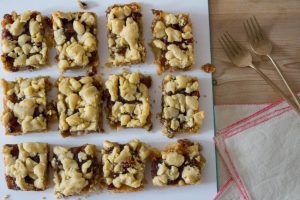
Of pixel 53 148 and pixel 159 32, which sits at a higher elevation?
pixel 159 32

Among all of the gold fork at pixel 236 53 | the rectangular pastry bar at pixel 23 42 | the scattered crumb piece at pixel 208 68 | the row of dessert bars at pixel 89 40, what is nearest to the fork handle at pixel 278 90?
the gold fork at pixel 236 53

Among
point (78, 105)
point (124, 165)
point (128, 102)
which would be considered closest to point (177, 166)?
point (124, 165)

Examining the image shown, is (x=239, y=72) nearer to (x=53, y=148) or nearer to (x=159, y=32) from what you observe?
(x=159, y=32)

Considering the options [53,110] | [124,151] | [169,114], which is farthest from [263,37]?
[53,110]

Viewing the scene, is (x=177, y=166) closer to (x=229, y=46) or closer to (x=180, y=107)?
(x=180, y=107)

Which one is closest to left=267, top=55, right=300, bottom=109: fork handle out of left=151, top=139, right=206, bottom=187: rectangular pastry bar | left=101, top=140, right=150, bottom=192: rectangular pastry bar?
left=151, top=139, right=206, bottom=187: rectangular pastry bar

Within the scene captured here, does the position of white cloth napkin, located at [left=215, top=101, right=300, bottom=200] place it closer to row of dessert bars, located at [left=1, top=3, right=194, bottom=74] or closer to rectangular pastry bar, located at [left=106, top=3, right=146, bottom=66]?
row of dessert bars, located at [left=1, top=3, right=194, bottom=74]
